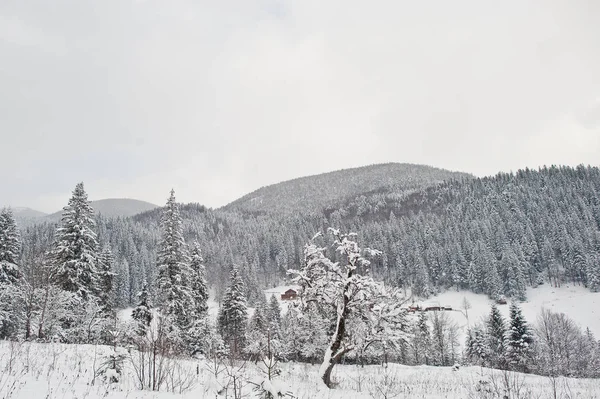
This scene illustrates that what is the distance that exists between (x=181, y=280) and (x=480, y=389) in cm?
2548

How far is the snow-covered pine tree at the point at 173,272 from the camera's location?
30016mm

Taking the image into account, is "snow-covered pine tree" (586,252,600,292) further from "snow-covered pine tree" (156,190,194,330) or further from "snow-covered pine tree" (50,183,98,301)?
"snow-covered pine tree" (50,183,98,301)

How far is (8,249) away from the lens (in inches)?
1206

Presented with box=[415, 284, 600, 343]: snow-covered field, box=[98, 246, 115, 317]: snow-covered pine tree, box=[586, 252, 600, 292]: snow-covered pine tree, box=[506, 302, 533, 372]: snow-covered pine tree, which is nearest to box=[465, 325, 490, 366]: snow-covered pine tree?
box=[506, 302, 533, 372]: snow-covered pine tree

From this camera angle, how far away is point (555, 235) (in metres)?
120

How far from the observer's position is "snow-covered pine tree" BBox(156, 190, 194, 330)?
30.0 metres

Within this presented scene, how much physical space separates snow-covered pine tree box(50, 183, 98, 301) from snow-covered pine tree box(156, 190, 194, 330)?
5.08 m

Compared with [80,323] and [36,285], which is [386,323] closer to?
[36,285]

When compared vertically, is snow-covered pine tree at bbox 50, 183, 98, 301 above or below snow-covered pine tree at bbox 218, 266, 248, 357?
above

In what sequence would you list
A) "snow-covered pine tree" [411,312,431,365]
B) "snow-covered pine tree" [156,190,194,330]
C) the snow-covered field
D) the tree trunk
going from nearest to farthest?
the tree trunk, "snow-covered pine tree" [156,190,194,330], "snow-covered pine tree" [411,312,431,365], the snow-covered field

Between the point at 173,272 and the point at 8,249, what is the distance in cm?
1390

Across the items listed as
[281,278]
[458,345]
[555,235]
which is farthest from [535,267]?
[281,278]

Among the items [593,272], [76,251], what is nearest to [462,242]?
[593,272]

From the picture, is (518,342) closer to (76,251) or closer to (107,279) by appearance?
(76,251)
